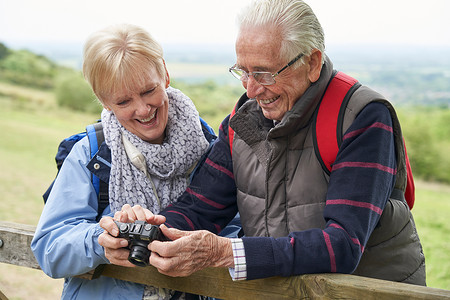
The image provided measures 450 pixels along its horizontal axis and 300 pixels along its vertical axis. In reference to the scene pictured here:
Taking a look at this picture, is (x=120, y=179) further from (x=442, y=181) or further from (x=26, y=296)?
(x=442, y=181)

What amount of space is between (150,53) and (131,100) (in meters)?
0.21

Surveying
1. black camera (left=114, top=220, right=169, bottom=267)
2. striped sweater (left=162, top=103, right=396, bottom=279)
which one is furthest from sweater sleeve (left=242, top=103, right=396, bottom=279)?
black camera (left=114, top=220, right=169, bottom=267)

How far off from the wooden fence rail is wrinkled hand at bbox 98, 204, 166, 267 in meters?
0.12

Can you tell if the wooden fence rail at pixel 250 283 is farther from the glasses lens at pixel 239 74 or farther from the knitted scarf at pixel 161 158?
the glasses lens at pixel 239 74

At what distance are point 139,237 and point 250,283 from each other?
1.32 feet

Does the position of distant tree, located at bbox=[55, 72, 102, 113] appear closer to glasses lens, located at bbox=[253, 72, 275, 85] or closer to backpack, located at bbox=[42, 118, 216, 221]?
backpack, located at bbox=[42, 118, 216, 221]

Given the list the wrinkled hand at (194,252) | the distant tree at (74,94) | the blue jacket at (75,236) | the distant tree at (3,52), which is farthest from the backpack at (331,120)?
the distant tree at (3,52)

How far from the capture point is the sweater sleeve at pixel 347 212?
1598 millimetres

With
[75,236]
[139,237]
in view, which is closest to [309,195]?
[139,237]

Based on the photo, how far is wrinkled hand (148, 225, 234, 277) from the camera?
5.36 ft

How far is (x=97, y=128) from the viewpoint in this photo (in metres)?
2.21

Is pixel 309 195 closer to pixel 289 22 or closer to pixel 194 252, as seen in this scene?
pixel 194 252

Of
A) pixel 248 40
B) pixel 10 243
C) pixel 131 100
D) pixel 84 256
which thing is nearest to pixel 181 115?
pixel 131 100

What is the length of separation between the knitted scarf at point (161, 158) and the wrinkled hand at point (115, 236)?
223 mm
